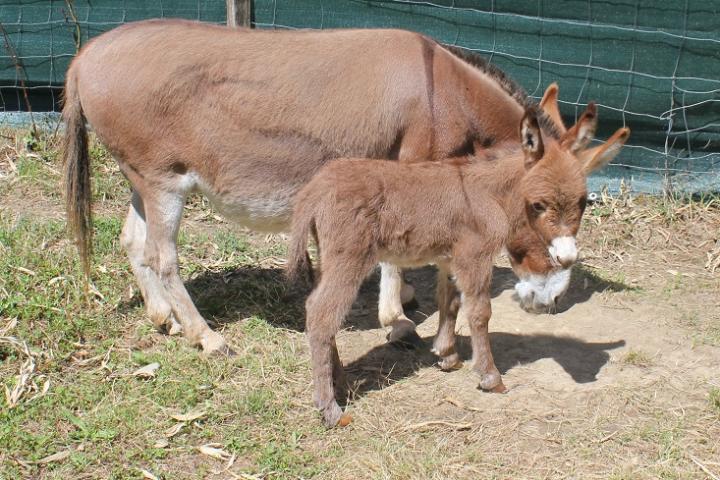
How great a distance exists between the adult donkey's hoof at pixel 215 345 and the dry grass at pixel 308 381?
7 centimetres

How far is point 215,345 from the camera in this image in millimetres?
4758

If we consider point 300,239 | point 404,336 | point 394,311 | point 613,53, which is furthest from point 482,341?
point 613,53

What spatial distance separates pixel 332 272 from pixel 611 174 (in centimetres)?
355

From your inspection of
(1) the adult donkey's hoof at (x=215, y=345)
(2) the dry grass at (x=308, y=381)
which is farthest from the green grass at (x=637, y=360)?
(1) the adult donkey's hoof at (x=215, y=345)

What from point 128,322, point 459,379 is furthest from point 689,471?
point 128,322

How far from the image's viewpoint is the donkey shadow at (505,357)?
4.56 metres

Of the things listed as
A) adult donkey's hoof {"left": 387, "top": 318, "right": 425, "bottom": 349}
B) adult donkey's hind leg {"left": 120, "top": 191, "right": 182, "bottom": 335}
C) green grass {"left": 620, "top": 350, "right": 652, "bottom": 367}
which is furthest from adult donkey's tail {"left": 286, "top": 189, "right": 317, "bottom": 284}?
green grass {"left": 620, "top": 350, "right": 652, "bottom": 367}

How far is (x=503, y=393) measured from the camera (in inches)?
172

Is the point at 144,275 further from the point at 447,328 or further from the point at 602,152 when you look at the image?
the point at 602,152

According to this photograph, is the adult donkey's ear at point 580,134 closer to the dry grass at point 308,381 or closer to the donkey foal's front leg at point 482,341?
the donkey foal's front leg at point 482,341

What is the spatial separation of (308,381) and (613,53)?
12.1 ft

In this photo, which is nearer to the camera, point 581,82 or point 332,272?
point 332,272

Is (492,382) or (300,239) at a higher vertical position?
(300,239)

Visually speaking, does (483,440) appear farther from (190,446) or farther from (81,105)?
(81,105)
